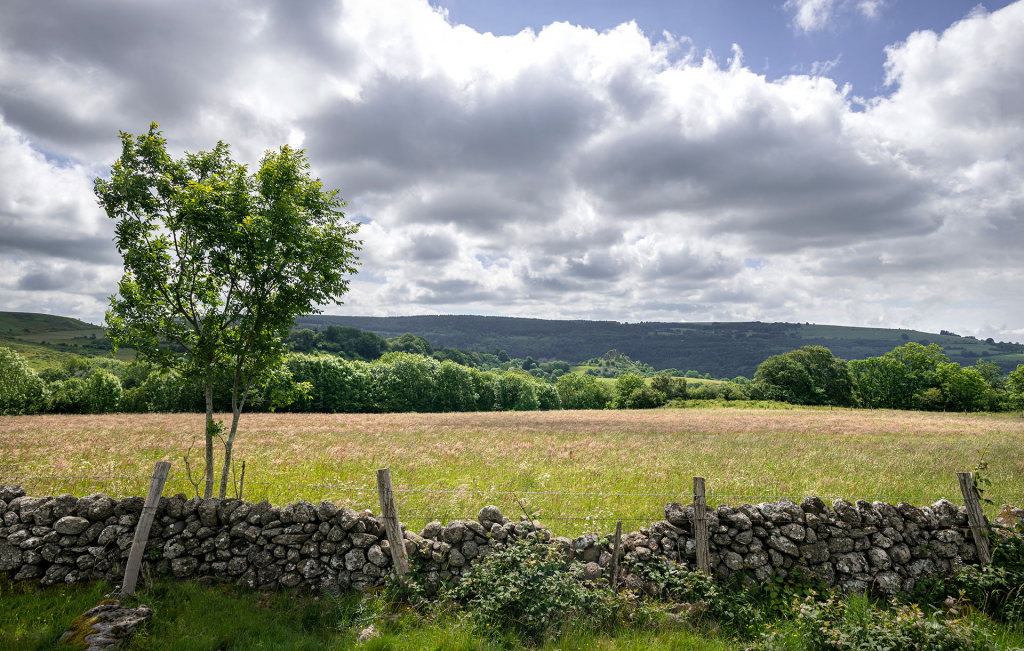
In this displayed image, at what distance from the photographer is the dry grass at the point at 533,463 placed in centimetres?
1097

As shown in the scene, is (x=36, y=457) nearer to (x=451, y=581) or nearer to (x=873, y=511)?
(x=451, y=581)

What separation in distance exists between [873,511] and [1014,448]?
22.1 metres

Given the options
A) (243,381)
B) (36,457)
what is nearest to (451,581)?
(243,381)

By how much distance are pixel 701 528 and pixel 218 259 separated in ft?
32.2

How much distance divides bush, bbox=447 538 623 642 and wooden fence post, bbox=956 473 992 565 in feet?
21.3

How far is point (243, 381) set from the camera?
9.27 metres

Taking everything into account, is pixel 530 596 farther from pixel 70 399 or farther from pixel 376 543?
pixel 70 399

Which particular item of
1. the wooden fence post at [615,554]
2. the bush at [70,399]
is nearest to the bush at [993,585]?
the wooden fence post at [615,554]

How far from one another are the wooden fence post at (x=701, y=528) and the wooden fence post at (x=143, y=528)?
847 cm

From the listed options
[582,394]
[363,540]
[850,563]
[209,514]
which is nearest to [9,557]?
[209,514]

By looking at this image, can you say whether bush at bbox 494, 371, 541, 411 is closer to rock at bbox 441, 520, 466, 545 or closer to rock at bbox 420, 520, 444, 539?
rock at bbox 420, 520, 444, 539

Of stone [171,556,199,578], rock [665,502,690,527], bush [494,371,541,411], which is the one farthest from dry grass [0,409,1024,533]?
bush [494,371,541,411]

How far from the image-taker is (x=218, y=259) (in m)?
8.43

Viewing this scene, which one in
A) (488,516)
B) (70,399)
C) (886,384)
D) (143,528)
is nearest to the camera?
(143,528)
